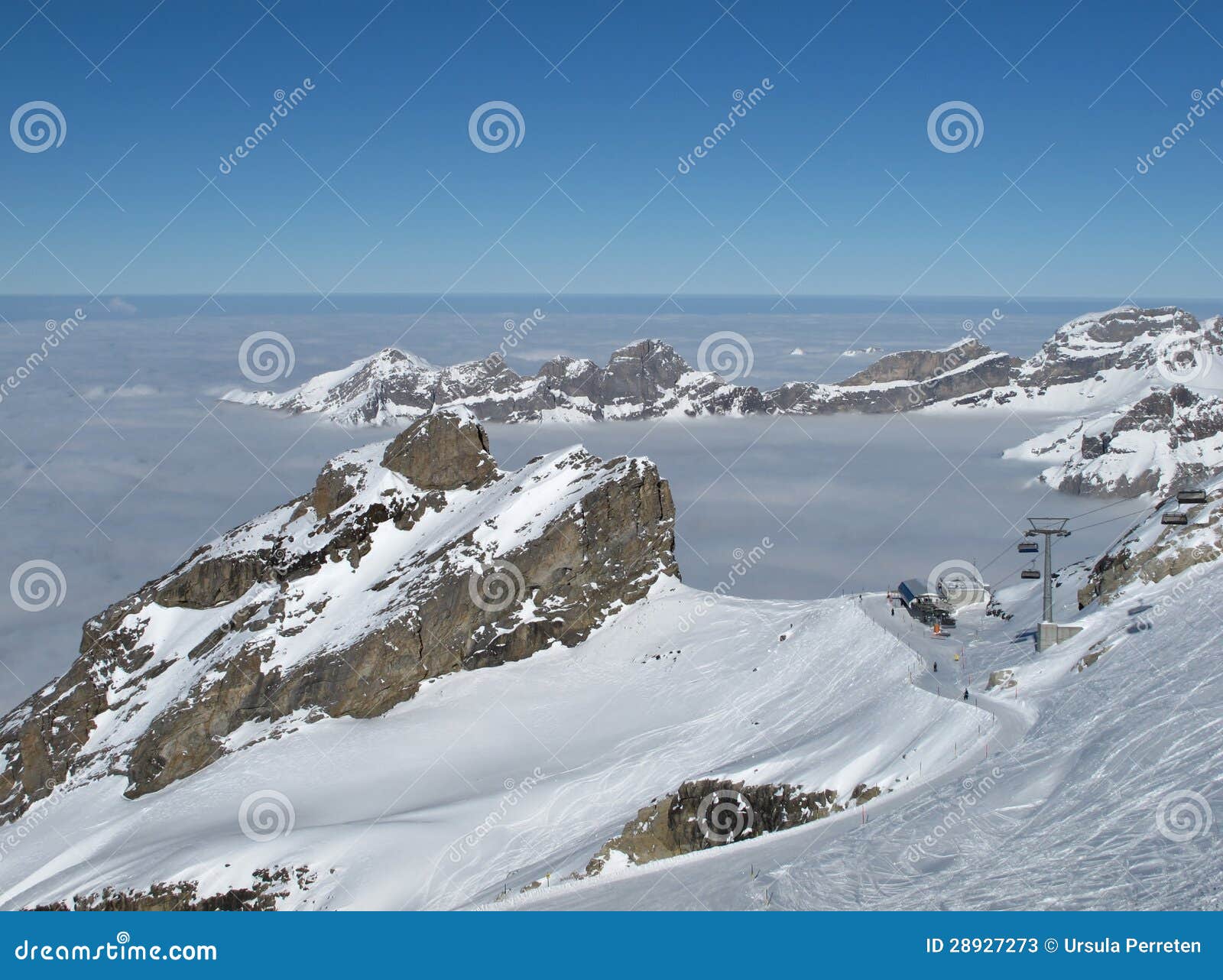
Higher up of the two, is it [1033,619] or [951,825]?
[1033,619]

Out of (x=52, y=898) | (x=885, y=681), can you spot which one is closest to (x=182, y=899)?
(x=52, y=898)

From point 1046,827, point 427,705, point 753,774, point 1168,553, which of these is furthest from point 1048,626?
point 427,705

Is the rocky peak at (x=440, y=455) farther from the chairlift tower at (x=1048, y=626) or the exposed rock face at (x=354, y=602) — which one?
the chairlift tower at (x=1048, y=626)

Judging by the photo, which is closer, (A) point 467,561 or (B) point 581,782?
(B) point 581,782

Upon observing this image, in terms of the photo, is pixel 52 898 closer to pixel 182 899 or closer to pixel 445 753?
pixel 182 899

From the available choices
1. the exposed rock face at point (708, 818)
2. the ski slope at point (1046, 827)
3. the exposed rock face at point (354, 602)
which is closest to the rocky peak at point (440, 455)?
the exposed rock face at point (354, 602)

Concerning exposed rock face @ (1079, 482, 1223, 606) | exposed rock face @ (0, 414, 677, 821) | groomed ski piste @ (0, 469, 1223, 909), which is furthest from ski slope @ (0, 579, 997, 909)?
exposed rock face @ (1079, 482, 1223, 606)
